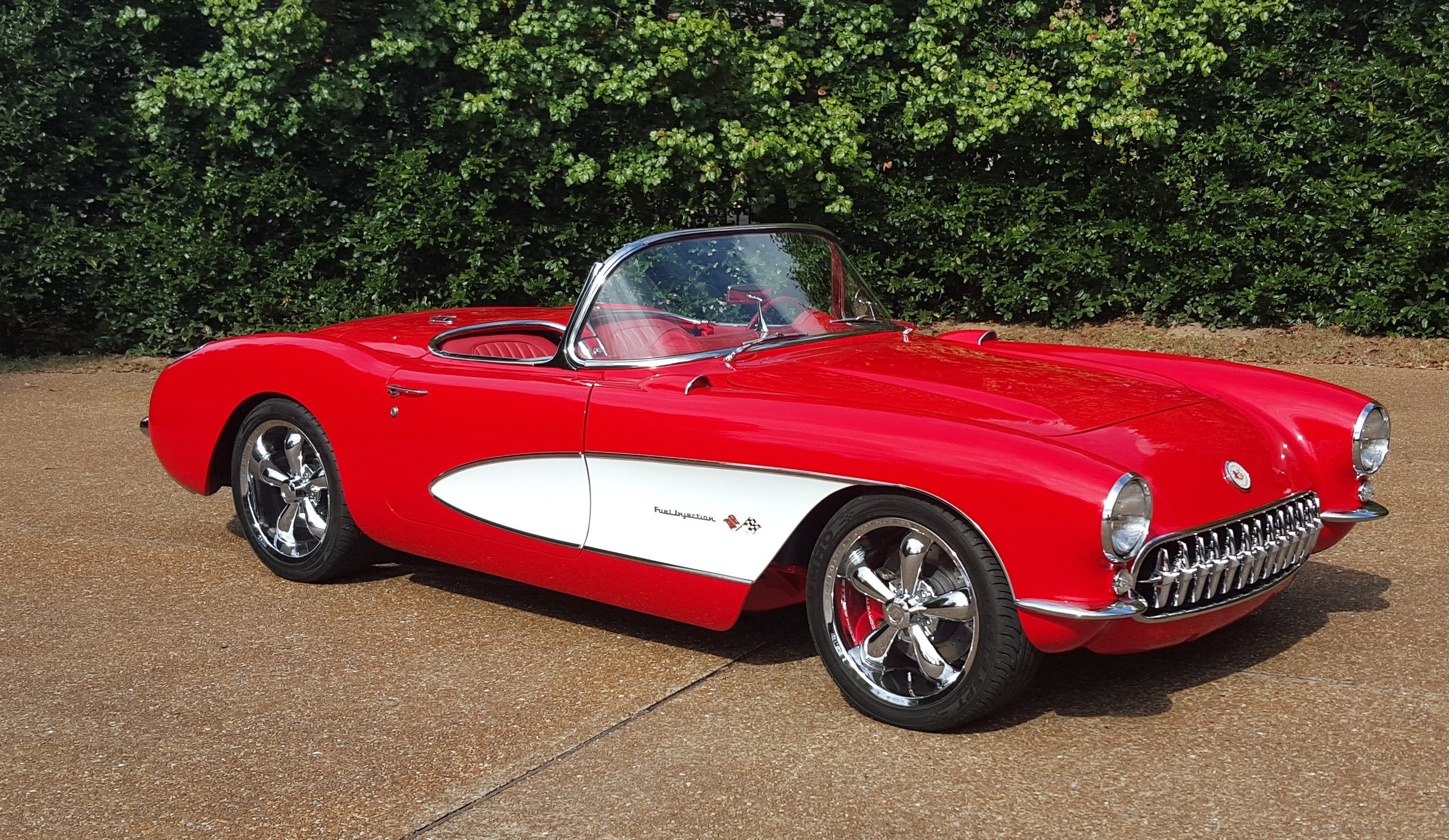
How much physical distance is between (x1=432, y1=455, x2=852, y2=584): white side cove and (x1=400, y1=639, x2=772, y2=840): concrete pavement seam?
1.21ft

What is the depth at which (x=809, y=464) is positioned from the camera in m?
3.83

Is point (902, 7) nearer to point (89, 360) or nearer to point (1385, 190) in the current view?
point (1385, 190)

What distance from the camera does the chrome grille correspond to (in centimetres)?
353

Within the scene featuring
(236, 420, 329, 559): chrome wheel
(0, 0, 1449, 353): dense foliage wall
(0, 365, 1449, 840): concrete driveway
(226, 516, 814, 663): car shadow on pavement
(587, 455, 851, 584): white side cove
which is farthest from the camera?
(0, 0, 1449, 353): dense foliage wall

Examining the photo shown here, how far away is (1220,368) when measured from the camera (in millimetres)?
4828

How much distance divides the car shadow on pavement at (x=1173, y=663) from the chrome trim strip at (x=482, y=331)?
193cm

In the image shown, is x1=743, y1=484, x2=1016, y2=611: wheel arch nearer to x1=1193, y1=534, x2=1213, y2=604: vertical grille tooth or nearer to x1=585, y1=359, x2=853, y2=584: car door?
x1=585, y1=359, x2=853, y2=584: car door

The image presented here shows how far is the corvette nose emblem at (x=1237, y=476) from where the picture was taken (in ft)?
12.5

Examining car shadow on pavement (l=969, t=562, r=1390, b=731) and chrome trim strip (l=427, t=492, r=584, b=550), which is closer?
car shadow on pavement (l=969, t=562, r=1390, b=731)

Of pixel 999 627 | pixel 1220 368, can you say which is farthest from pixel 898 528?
pixel 1220 368

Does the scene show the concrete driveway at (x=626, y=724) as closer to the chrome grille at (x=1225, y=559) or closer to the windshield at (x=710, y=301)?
the chrome grille at (x=1225, y=559)

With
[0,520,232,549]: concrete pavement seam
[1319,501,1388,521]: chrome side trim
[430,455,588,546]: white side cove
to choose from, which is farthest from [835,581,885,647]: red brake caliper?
[0,520,232,549]: concrete pavement seam

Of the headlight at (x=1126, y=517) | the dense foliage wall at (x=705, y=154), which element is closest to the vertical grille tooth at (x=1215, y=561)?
the headlight at (x=1126, y=517)

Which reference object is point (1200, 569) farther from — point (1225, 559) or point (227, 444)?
point (227, 444)
